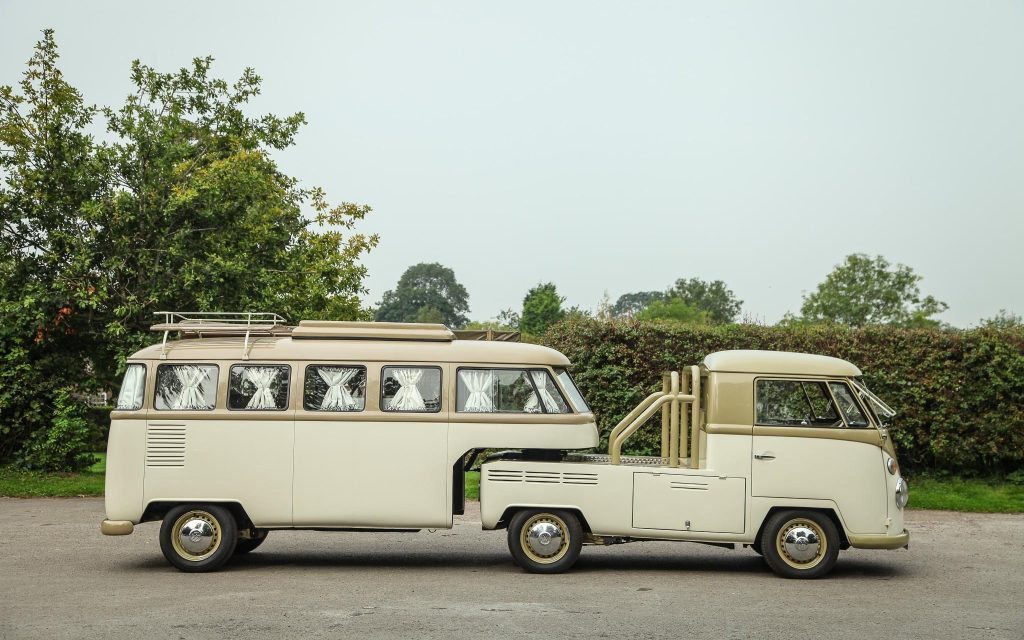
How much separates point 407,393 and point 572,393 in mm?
1737

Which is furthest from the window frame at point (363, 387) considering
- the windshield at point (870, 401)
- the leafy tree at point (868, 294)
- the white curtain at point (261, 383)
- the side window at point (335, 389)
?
the leafy tree at point (868, 294)

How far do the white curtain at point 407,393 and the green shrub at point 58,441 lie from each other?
992 centimetres

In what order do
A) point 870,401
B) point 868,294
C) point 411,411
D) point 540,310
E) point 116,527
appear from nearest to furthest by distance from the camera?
point 116,527, point 411,411, point 870,401, point 540,310, point 868,294

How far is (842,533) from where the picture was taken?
11.0 m

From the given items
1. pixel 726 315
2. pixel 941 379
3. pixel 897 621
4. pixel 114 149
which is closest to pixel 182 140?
pixel 114 149

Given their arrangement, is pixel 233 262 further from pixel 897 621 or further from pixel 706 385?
pixel 897 621

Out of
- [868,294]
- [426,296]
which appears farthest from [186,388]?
[426,296]

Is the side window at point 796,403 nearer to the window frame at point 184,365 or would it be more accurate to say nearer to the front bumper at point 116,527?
the window frame at point 184,365

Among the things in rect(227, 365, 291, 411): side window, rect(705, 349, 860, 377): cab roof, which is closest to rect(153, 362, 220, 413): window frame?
rect(227, 365, 291, 411): side window

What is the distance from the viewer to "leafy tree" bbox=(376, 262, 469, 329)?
114 meters

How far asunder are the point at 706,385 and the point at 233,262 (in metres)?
10.1

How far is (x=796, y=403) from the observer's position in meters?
11.0

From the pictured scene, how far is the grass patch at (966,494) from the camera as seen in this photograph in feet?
53.7

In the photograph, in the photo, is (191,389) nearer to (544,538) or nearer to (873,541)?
(544,538)
